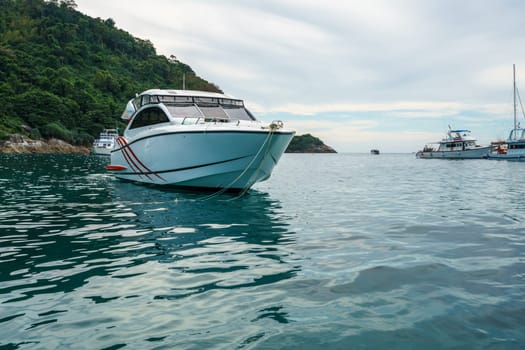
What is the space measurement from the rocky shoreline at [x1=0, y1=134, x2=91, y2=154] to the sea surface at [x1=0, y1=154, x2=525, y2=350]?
2289 inches

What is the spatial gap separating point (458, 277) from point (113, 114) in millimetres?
91788

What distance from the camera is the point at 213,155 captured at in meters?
11.8

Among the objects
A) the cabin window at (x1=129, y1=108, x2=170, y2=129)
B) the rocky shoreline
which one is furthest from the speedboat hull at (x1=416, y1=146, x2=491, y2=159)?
the rocky shoreline

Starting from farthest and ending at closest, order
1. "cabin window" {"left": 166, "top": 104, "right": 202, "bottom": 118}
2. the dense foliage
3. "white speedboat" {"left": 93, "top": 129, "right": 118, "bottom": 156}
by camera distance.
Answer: the dense foliage < "white speedboat" {"left": 93, "top": 129, "right": 118, "bottom": 156} < "cabin window" {"left": 166, "top": 104, "right": 202, "bottom": 118}

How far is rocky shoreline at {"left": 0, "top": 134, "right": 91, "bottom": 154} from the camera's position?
56.0 metres

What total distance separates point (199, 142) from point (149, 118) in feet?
13.6

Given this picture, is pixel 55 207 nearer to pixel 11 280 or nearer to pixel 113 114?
pixel 11 280

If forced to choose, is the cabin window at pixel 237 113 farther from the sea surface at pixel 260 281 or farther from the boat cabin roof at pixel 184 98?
the sea surface at pixel 260 281

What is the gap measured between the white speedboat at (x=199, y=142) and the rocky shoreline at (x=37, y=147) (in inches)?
2040

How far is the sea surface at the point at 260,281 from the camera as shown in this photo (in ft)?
10.2

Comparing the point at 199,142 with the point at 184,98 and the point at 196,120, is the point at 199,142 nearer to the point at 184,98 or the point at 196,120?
the point at 196,120

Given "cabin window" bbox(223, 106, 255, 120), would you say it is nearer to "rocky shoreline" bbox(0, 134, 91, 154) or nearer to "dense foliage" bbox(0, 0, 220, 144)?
"dense foliage" bbox(0, 0, 220, 144)

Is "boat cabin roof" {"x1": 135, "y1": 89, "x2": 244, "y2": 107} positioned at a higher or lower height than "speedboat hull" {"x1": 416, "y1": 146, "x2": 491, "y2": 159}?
higher

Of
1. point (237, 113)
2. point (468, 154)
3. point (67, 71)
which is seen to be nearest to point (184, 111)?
point (237, 113)
